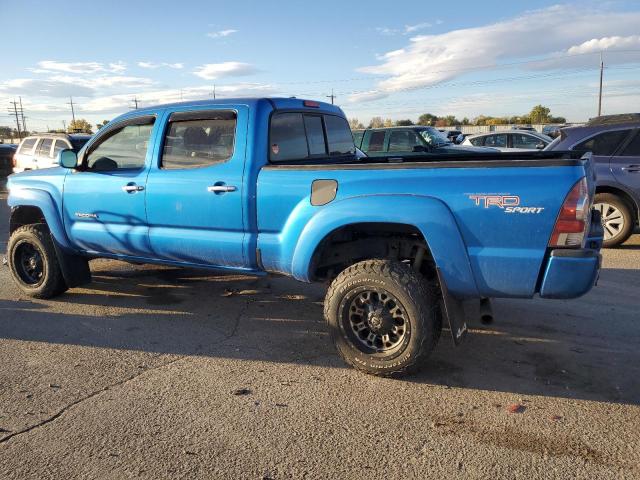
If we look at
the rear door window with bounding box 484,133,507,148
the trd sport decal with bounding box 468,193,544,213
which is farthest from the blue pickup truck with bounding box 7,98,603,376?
the rear door window with bounding box 484,133,507,148

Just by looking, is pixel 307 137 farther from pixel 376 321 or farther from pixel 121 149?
pixel 376 321

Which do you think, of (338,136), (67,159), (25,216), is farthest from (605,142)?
(25,216)

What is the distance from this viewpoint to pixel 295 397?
3504mm

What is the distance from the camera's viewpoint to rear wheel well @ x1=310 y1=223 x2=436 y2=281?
3.80 metres

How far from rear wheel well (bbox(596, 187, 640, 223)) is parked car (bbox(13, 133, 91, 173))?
11.7 metres

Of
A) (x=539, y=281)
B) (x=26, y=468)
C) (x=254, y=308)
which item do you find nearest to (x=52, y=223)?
(x=254, y=308)

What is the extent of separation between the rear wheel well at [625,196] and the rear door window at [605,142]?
50 cm

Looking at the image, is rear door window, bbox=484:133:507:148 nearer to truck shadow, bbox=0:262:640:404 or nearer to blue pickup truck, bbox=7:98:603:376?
truck shadow, bbox=0:262:640:404

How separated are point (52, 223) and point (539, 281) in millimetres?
4585

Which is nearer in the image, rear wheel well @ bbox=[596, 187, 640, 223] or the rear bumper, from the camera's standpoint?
the rear bumper

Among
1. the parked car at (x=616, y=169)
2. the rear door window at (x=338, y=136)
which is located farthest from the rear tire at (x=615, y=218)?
the rear door window at (x=338, y=136)

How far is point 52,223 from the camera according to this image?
5367 millimetres

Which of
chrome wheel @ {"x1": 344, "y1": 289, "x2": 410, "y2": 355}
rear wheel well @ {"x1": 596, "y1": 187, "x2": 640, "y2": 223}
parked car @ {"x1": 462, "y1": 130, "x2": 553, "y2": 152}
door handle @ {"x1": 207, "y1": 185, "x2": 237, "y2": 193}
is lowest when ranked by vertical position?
chrome wheel @ {"x1": 344, "y1": 289, "x2": 410, "y2": 355}

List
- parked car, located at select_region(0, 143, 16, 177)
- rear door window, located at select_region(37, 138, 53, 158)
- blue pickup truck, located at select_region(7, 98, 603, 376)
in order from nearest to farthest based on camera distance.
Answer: blue pickup truck, located at select_region(7, 98, 603, 376), rear door window, located at select_region(37, 138, 53, 158), parked car, located at select_region(0, 143, 16, 177)
